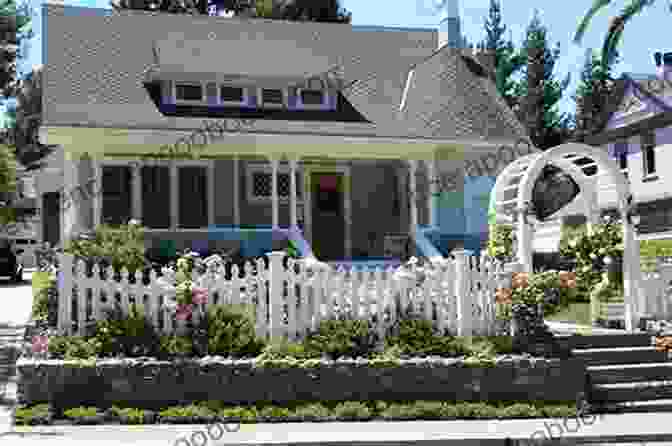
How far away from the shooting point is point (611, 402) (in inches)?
428

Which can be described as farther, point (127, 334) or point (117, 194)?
point (117, 194)

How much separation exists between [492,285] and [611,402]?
211 cm

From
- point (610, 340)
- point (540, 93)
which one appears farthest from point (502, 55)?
point (610, 340)

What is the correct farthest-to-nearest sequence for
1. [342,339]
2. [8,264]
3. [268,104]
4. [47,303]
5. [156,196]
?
[8,264] < [268,104] < [156,196] < [47,303] < [342,339]

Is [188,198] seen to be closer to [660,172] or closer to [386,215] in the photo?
[386,215]

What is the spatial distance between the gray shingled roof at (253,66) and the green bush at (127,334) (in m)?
9.12

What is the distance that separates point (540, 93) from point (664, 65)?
Result: 11.5 m

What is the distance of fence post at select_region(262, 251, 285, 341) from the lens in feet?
35.9

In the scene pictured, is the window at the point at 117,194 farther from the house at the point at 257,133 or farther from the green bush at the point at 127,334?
the green bush at the point at 127,334

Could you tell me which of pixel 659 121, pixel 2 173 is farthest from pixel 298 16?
pixel 2 173

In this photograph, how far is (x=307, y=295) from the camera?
11.0 m

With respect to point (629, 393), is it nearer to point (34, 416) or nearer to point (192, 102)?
point (34, 416)

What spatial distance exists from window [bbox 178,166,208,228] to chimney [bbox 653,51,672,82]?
675 inches

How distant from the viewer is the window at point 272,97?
22.0 m
